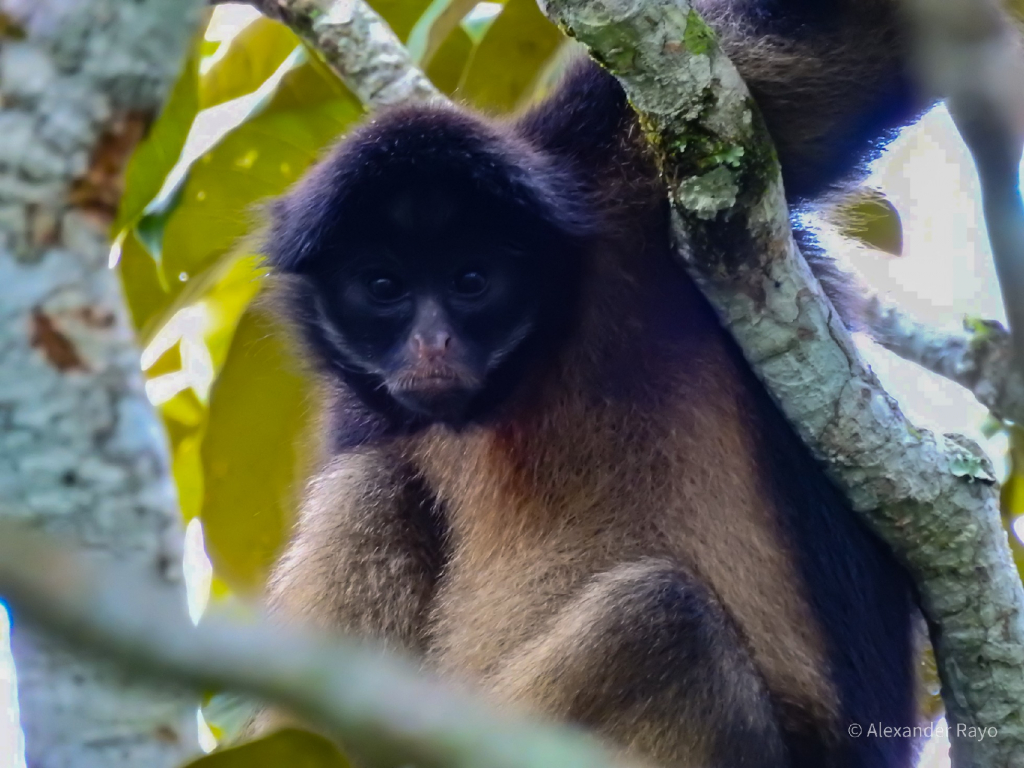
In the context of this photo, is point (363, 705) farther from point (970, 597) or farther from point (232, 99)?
point (232, 99)

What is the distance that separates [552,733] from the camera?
138 centimetres

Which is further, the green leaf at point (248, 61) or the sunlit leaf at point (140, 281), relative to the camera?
the green leaf at point (248, 61)

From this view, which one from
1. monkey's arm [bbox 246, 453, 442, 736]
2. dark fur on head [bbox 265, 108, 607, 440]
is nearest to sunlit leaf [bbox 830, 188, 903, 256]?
dark fur on head [bbox 265, 108, 607, 440]

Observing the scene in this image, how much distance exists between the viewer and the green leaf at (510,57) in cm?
572

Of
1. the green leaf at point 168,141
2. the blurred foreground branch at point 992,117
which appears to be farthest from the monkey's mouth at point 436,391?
the blurred foreground branch at point 992,117

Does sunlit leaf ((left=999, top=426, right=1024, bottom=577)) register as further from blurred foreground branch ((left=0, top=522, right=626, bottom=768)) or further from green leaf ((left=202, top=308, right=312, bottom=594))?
blurred foreground branch ((left=0, top=522, right=626, bottom=768))

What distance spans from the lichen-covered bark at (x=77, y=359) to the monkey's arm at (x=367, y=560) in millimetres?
2968

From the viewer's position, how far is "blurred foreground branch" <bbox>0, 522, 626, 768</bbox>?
1.18 meters

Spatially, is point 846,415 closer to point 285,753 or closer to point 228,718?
point 285,753

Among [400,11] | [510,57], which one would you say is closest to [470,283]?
[510,57]

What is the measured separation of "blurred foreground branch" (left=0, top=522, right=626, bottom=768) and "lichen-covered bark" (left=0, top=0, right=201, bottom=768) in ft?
1.65

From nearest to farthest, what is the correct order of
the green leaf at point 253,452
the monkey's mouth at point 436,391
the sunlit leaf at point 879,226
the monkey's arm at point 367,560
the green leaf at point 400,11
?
the monkey's mouth at point 436,391, the monkey's arm at point 367,560, the sunlit leaf at point 879,226, the green leaf at point 253,452, the green leaf at point 400,11

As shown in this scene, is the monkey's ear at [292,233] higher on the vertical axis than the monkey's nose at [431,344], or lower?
higher

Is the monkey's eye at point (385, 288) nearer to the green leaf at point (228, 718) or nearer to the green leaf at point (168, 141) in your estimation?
the green leaf at point (168, 141)
